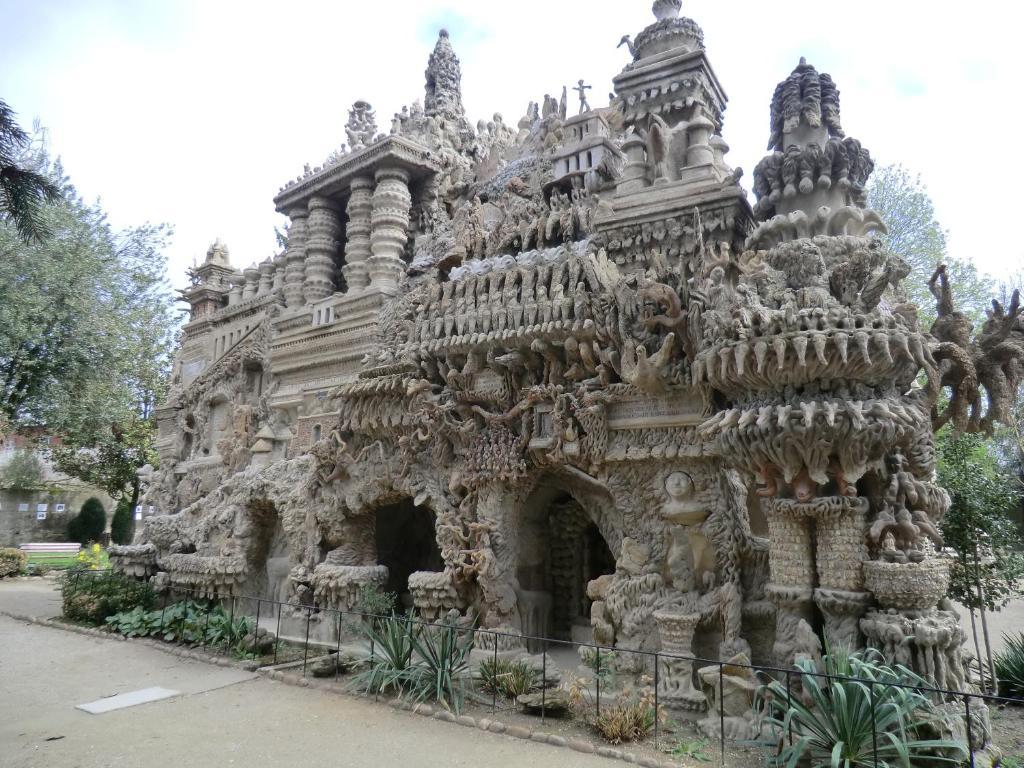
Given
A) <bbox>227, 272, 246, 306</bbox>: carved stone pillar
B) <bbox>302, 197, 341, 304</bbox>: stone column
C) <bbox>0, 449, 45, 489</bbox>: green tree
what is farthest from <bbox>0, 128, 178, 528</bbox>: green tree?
<bbox>0, 449, 45, 489</bbox>: green tree

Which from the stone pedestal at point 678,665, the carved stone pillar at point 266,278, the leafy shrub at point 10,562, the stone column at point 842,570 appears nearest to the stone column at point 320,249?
the carved stone pillar at point 266,278

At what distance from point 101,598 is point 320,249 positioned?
8.30 meters

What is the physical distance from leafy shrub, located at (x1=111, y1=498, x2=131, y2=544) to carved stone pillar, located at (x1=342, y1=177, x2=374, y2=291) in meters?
18.0

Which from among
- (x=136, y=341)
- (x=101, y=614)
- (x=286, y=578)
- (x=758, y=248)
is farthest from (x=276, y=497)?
(x=136, y=341)

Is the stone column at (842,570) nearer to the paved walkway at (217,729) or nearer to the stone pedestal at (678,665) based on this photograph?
the stone pedestal at (678,665)

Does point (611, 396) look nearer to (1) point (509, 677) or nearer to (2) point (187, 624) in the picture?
(1) point (509, 677)

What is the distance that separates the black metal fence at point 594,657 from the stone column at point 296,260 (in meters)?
6.71

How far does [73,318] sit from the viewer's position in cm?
1820

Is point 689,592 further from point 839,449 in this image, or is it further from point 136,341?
point 136,341

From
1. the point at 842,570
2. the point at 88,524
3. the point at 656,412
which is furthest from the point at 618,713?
the point at 88,524

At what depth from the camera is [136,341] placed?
20344 millimetres

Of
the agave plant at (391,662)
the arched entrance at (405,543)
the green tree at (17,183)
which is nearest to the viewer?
the green tree at (17,183)

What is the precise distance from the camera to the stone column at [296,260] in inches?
648

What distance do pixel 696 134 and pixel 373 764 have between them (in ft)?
30.3
